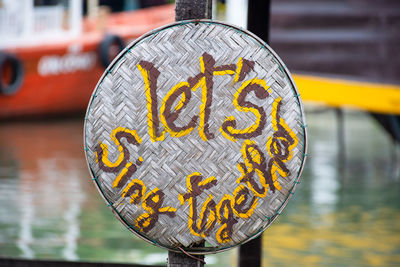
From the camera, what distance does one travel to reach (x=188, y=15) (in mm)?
2377

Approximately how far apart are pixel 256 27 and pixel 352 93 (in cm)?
361

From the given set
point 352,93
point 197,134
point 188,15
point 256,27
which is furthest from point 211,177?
point 352,93

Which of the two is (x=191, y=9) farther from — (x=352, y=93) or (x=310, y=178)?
(x=310, y=178)

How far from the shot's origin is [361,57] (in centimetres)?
639

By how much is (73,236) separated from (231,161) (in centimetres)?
310

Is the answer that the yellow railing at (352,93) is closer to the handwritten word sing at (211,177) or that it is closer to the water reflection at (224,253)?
the water reflection at (224,253)

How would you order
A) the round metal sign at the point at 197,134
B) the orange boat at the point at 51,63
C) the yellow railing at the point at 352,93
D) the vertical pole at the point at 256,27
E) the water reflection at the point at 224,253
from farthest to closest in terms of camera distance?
the orange boat at the point at 51,63, the yellow railing at the point at 352,93, the water reflection at the point at 224,253, the vertical pole at the point at 256,27, the round metal sign at the point at 197,134

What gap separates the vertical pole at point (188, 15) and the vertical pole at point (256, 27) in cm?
71

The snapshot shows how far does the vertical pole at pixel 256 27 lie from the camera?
10.1 feet

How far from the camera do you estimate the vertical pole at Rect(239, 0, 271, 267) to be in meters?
3.07

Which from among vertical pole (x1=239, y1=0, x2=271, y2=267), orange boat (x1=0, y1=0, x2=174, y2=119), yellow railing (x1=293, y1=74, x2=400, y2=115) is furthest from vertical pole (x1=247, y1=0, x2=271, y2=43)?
orange boat (x1=0, y1=0, x2=174, y2=119)

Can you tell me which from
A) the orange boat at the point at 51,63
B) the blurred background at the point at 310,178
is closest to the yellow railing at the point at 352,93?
the blurred background at the point at 310,178

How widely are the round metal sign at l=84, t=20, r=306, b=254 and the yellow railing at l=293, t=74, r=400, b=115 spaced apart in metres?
4.19

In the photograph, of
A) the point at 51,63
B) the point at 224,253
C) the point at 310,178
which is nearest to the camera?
the point at 224,253
